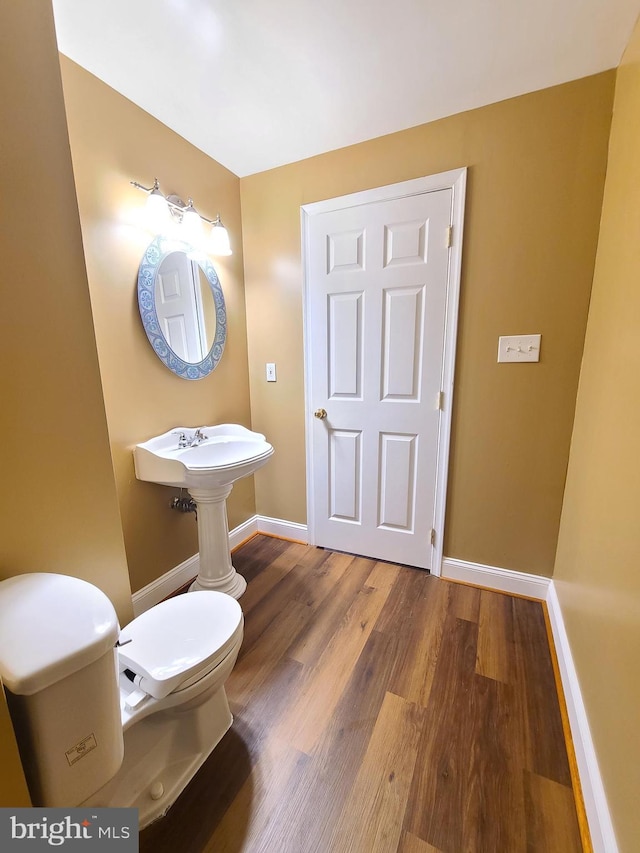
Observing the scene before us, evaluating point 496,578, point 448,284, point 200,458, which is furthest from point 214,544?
point 448,284

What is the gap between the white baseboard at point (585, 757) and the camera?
81 centimetres

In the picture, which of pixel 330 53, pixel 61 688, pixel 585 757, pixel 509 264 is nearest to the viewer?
pixel 61 688

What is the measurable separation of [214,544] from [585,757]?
5.01 ft

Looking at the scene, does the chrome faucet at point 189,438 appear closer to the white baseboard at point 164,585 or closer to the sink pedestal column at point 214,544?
the sink pedestal column at point 214,544

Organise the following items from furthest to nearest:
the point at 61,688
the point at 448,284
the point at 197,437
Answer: the point at 197,437, the point at 448,284, the point at 61,688

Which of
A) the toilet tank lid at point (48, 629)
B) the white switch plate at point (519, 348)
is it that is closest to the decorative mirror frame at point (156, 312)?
the toilet tank lid at point (48, 629)

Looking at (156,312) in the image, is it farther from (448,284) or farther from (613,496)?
(613,496)

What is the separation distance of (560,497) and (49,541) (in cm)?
196

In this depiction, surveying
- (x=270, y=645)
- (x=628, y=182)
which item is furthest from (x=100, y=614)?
(x=628, y=182)

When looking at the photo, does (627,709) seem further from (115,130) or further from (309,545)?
(115,130)

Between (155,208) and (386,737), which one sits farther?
(155,208)

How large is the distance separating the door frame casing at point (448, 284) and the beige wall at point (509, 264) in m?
0.04

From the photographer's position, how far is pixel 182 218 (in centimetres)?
165

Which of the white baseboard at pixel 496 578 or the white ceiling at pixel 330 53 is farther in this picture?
the white baseboard at pixel 496 578
